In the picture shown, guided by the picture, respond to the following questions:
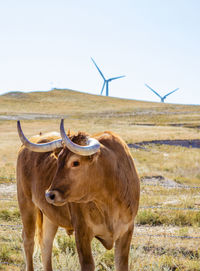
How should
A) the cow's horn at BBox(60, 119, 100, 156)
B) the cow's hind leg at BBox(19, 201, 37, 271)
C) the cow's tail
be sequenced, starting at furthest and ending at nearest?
the cow's tail < the cow's hind leg at BBox(19, 201, 37, 271) < the cow's horn at BBox(60, 119, 100, 156)

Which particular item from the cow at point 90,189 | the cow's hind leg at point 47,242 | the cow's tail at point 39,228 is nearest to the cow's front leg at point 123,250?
the cow at point 90,189

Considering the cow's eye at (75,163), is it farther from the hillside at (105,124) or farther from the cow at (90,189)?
the hillside at (105,124)

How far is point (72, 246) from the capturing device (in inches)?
261

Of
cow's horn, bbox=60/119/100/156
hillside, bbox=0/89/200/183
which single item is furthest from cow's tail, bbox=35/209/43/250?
hillside, bbox=0/89/200/183

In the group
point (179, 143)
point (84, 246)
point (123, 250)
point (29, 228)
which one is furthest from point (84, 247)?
point (179, 143)

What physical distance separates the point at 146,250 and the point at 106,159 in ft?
9.80

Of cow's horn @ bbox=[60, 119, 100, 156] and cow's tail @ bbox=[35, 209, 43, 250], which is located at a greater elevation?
cow's horn @ bbox=[60, 119, 100, 156]

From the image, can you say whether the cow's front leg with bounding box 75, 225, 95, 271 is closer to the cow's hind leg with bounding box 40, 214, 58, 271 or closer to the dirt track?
the cow's hind leg with bounding box 40, 214, 58, 271

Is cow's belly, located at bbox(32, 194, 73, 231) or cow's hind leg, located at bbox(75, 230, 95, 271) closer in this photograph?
cow's hind leg, located at bbox(75, 230, 95, 271)

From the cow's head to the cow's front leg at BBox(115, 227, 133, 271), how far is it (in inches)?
26.3

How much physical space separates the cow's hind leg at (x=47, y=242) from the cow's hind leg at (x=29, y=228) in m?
0.18

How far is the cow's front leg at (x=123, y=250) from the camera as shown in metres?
4.68

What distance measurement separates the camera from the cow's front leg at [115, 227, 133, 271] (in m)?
4.68

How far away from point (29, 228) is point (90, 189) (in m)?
1.82
